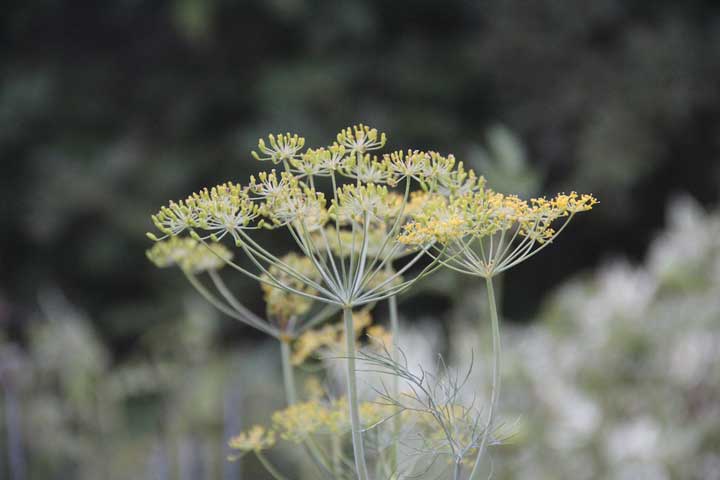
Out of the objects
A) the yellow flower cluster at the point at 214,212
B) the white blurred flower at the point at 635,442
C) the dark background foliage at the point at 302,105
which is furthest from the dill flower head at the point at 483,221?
the dark background foliage at the point at 302,105

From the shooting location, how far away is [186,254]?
80 centimetres

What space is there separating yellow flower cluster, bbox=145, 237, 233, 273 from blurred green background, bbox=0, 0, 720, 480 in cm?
457

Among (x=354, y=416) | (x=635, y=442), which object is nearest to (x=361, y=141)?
Answer: (x=354, y=416)

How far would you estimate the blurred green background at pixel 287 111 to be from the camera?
588 centimetres

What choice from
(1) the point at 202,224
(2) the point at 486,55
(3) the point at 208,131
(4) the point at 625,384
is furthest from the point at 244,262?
(1) the point at 202,224

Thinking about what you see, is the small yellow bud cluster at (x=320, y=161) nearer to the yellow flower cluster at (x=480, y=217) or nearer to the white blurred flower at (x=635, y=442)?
the yellow flower cluster at (x=480, y=217)

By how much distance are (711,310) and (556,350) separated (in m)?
0.63

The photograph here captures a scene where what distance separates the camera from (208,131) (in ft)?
21.5

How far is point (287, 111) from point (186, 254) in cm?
534

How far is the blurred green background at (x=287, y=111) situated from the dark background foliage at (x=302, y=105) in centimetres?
2

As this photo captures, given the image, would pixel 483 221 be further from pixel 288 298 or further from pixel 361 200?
pixel 288 298

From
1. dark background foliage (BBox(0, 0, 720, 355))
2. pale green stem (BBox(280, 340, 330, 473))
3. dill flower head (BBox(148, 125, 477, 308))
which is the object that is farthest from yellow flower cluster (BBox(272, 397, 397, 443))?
dark background foliage (BBox(0, 0, 720, 355))

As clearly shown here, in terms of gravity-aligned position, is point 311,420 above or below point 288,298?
below

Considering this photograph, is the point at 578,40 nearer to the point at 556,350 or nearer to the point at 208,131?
the point at 208,131
